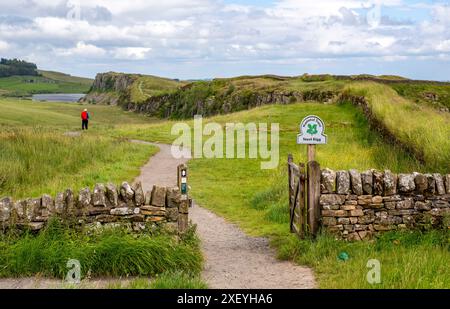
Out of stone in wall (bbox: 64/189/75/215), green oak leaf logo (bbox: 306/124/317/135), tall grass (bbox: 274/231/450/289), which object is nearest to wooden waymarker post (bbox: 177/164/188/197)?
stone in wall (bbox: 64/189/75/215)

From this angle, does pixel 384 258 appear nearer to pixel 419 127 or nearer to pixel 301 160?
pixel 301 160

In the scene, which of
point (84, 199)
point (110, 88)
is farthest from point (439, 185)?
point (110, 88)

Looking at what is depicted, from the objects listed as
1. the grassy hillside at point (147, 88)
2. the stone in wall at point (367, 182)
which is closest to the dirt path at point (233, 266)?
the stone in wall at point (367, 182)

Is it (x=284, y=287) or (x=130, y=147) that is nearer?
(x=284, y=287)

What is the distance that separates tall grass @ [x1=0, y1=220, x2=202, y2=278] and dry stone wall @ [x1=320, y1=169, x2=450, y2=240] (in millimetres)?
3298

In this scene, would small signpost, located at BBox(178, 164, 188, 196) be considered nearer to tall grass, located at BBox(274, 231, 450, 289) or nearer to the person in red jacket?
tall grass, located at BBox(274, 231, 450, 289)

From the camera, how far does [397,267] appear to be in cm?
954

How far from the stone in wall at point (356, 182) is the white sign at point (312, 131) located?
1059 millimetres

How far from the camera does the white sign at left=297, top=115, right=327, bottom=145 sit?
39.8 feet

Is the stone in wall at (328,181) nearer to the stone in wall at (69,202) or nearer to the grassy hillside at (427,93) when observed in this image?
the stone in wall at (69,202)

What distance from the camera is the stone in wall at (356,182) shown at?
11.5 metres
